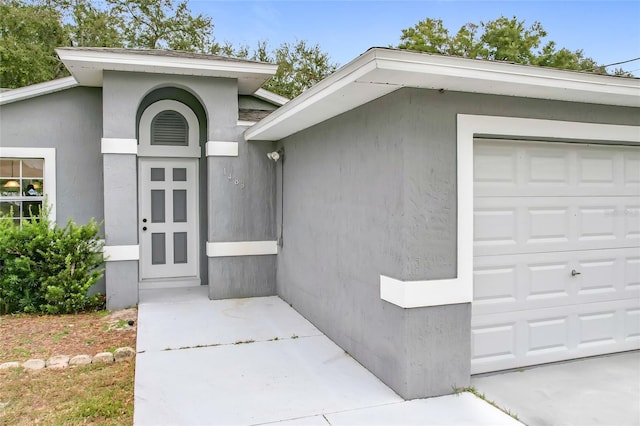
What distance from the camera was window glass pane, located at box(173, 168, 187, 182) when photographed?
8.23m

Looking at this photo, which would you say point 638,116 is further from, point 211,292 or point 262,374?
point 211,292

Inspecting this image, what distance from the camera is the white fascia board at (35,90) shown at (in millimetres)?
7205

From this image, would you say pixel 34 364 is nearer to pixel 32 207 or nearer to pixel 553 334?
pixel 32 207

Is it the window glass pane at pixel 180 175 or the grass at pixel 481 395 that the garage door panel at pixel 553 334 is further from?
the window glass pane at pixel 180 175

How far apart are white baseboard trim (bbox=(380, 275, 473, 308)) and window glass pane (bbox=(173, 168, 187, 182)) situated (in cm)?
532

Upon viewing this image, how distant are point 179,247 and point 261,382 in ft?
15.2

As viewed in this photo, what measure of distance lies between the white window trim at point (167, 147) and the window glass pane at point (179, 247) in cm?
137

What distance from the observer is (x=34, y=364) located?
15.4 ft

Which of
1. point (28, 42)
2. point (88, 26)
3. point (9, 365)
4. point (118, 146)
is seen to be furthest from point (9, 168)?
point (88, 26)

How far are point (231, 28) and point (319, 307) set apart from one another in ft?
61.6

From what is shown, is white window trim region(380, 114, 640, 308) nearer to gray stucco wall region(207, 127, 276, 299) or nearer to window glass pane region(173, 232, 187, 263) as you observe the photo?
gray stucco wall region(207, 127, 276, 299)

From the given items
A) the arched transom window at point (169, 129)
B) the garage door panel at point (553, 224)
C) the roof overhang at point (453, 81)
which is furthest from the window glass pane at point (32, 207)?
the garage door panel at point (553, 224)

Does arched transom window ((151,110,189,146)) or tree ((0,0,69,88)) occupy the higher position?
tree ((0,0,69,88))

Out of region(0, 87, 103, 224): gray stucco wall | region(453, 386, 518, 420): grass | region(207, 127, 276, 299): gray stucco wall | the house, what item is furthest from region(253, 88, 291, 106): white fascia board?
region(453, 386, 518, 420): grass
